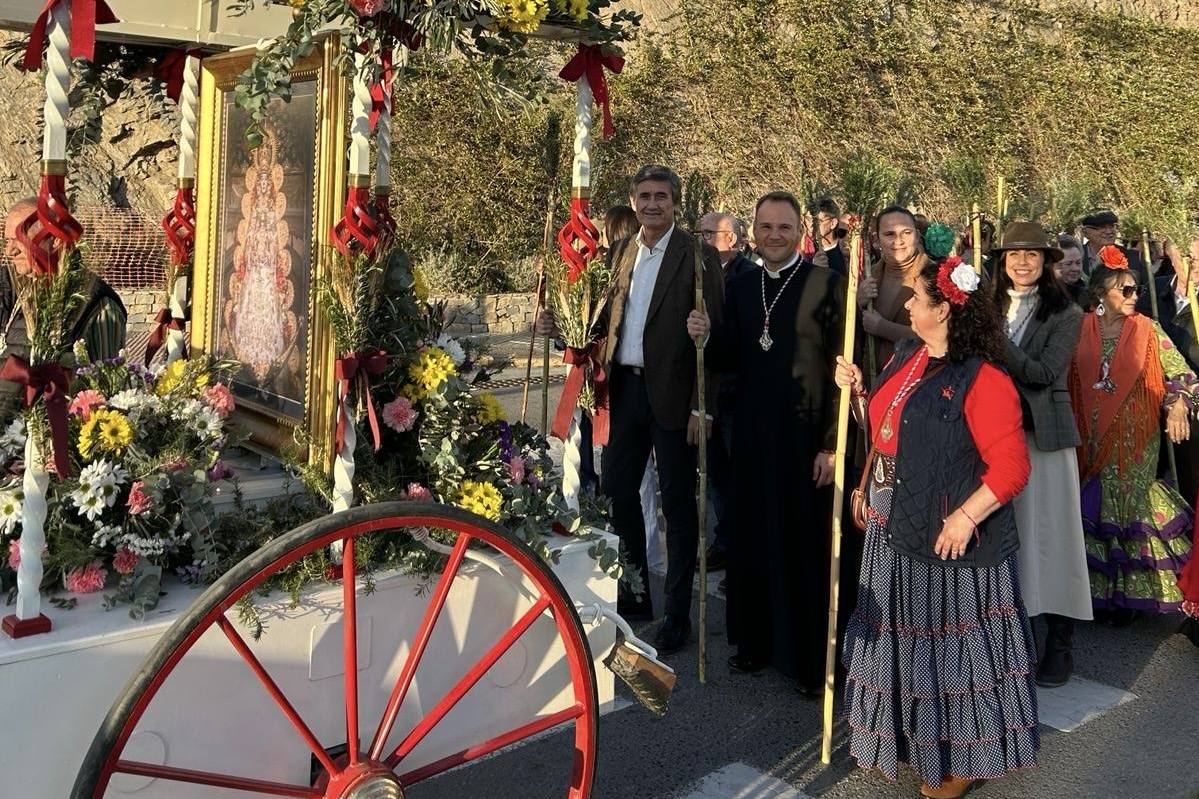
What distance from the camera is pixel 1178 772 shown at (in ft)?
12.4

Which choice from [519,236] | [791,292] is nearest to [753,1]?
[519,236]

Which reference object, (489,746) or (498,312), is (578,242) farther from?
(498,312)

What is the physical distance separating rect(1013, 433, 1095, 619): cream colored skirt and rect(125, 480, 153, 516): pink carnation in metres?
3.58

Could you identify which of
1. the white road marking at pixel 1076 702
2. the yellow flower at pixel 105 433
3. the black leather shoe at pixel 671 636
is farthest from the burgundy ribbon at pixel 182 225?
the white road marking at pixel 1076 702

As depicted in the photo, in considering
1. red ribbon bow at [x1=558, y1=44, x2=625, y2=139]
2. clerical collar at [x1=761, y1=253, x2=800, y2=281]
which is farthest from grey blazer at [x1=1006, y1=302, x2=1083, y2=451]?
red ribbon bow at [x1=558, y1=44, x2=625, y2=139]

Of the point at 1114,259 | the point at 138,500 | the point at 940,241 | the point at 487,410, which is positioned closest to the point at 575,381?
the point at 487,410

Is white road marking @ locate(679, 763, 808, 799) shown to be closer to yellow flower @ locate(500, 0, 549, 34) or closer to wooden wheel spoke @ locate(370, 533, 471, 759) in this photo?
wooden wheel spoke @ locate(370, 533, 471, 759)

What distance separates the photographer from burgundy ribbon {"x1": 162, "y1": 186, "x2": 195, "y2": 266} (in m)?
4.05

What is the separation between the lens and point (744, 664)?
4.65m

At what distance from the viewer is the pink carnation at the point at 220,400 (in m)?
3.19

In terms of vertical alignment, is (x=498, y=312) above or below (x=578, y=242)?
below

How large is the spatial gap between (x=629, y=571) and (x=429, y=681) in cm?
77

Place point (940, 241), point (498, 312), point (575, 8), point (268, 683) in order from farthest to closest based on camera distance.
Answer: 1. point (498, 312)
2. point (940, 241)
3. point (575, 8)
4. point (268, 683)

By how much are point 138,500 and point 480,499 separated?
90 cm
